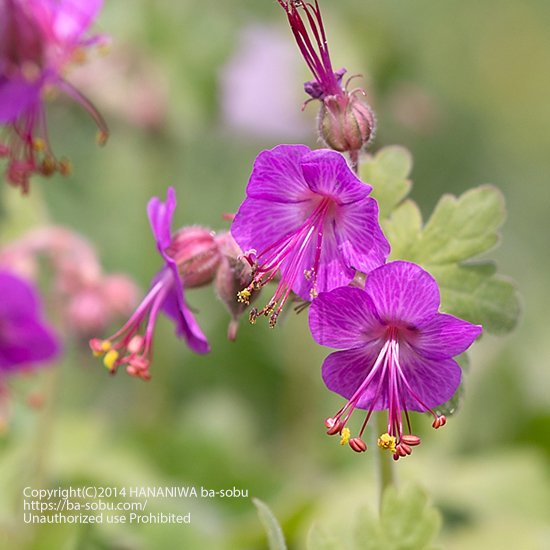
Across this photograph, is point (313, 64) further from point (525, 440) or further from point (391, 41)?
point (391, 41)

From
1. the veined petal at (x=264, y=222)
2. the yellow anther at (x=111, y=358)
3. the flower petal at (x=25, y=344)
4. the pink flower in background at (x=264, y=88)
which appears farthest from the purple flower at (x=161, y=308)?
the pink flower in background at (x=264, y=88)

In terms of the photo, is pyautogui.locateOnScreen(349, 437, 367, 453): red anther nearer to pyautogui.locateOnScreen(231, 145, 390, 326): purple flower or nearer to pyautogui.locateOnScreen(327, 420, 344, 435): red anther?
pyautogui.locateOnScreen(327, 420, 344, 435): red anther

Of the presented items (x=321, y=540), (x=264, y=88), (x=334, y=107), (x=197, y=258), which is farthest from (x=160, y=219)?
(x=264, y=88)

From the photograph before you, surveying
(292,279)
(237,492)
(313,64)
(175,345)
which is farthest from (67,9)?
(175,345)

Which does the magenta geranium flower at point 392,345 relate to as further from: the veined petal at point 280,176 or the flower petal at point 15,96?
the flower petal at point 15,96

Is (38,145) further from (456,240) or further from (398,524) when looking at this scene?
(398,524)
